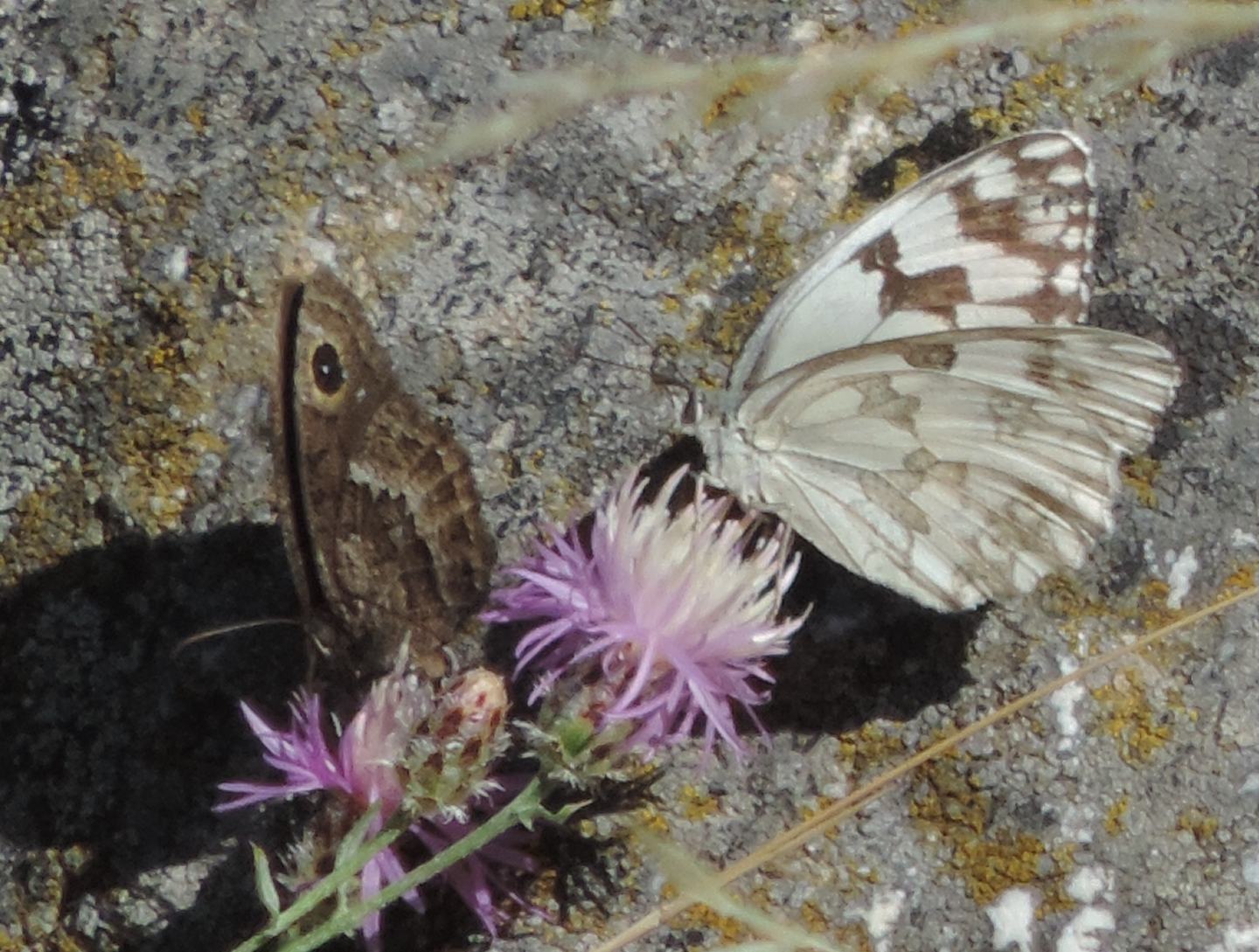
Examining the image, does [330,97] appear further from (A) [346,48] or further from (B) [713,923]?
(B) [713,923]

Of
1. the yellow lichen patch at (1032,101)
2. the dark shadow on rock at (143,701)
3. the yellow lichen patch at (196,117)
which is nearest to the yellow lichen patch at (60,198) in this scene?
the yellow lichen patch at (196,117)

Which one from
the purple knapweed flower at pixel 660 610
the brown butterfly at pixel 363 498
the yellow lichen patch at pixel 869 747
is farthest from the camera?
the yellow lichen patch at pixel 869 747

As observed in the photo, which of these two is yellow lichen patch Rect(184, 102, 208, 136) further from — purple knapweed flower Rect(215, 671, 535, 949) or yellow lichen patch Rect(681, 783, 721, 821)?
yellow lichen patch Rect(681, 783, 721, 821)

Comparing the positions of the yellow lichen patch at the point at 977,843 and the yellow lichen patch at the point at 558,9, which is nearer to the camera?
the yellow lichen patch at the point at 977,843

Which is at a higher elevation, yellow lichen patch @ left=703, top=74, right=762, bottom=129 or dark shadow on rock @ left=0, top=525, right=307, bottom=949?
yellow lichen patch @ left=703, top=74, right=762, bottom=129

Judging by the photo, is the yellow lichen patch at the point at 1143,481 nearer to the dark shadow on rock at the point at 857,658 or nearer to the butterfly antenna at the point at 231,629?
the dark shadow on rock at the point at 857,658

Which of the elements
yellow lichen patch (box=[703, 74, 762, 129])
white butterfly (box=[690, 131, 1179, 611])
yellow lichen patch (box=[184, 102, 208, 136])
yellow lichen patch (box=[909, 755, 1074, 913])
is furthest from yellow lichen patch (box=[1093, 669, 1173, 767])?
yellow lichen patch (box=[184, 102, 208, 136])
